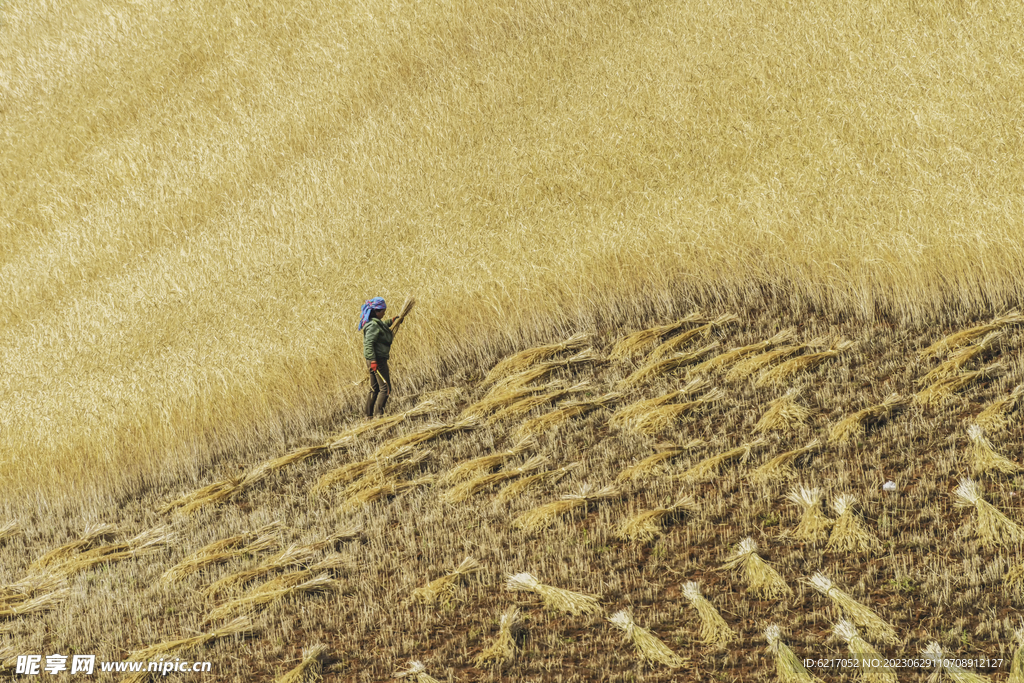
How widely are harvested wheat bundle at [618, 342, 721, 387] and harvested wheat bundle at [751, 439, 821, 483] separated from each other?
1922mm

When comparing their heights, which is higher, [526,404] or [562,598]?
[526,404]

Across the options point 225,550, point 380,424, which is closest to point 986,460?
point 380,424

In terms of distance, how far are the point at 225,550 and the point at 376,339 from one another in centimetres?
247

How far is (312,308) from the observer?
10.9m

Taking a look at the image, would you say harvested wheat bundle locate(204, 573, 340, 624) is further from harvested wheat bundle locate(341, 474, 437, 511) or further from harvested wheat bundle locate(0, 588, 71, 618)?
harvested wheat bundle locate(0, 588, 71, 618)

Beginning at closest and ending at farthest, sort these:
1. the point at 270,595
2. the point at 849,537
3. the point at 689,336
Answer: the point at 849,537 < the point at 270,595 < the point at 689,336

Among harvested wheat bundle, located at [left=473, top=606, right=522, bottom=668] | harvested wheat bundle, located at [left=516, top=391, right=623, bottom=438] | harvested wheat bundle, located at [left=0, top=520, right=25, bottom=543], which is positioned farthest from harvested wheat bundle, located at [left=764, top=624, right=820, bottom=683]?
harvested wheat bundle, located at [left=0, top=520, right=25, bottom=543]

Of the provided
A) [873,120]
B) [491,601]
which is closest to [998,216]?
[873,120]

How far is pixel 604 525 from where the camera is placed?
22.6 ft

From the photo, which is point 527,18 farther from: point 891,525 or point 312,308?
point 891,525

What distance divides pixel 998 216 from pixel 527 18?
856 cm

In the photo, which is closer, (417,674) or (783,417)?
(417,674)

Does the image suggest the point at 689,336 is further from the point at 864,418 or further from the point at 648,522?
the point at 648,522

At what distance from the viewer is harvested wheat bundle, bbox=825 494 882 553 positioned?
6.12 meters
